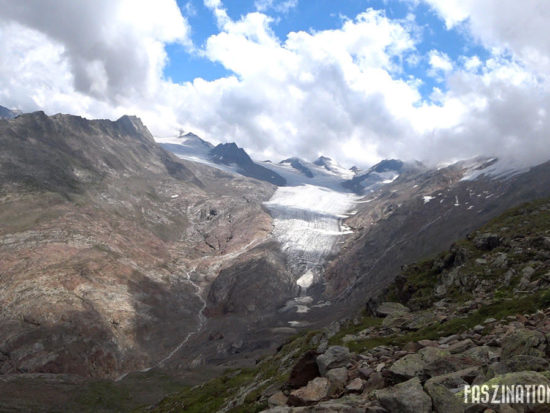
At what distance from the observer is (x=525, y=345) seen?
1752 cm

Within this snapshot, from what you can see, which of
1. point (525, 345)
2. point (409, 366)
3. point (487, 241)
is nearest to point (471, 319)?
point (525, 345)

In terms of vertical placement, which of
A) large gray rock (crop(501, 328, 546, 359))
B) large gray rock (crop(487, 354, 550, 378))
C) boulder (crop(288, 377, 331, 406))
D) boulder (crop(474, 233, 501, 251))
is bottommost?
boulder (crop(288, 377, 331, 406))

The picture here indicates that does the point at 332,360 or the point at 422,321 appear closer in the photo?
the point at 332,360

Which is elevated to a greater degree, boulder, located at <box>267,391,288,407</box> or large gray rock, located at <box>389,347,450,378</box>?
large gray rock, located at <box>389,347,450,378</box>

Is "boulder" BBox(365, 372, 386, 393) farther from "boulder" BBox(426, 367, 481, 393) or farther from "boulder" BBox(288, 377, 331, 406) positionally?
"boulder" BBox(426, 367, 481, 393)

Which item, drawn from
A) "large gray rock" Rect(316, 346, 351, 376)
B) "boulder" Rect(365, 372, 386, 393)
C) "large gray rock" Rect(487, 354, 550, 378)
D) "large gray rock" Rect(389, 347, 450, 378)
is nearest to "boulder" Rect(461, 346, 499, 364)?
"large gray rock" Rect(389, 347, 450, 378)

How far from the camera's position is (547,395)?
44.4ft

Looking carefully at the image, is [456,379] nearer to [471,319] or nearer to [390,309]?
[471,319]

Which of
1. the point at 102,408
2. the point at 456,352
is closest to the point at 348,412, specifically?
the point at 456,352

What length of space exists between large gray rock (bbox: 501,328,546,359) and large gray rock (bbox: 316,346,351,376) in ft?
27.5

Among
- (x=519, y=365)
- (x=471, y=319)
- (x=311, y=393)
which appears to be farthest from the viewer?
(x=471, y=319)

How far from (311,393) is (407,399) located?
647cm

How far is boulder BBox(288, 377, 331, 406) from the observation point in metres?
20.2

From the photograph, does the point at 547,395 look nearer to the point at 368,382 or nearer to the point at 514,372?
the point at 514,372
